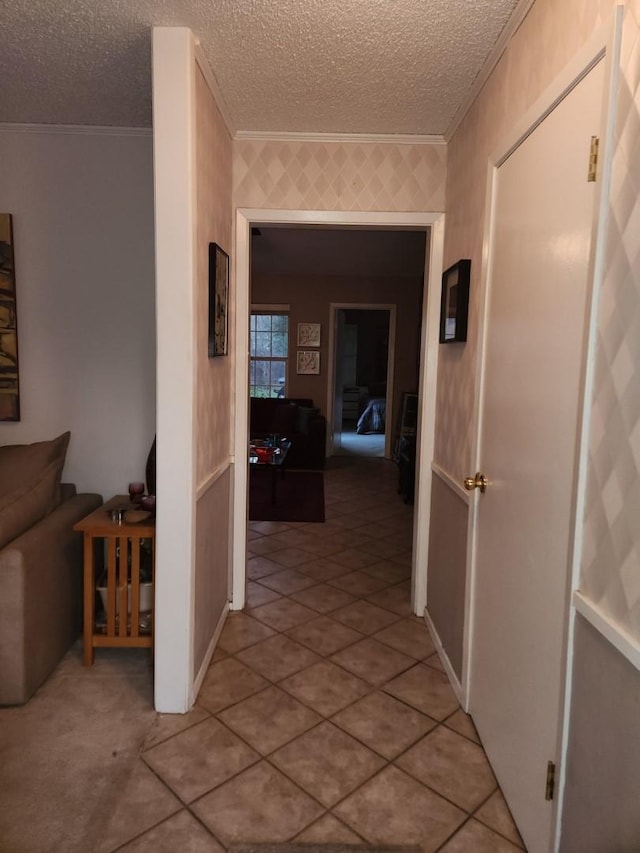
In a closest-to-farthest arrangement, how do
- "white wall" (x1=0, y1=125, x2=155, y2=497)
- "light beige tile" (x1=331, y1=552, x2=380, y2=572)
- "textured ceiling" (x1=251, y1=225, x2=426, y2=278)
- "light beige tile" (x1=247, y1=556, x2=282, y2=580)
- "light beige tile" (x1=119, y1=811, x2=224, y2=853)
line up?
"light beige tile" (x1=119, y1=811, x2=224, y2=853), "white wall" (x1=0, y1=125, x2=155, y2=497), "light beige tile" (x1=247, y1=556, x2=282, y2=580), "light beige tile" (x1=331, y1=552, x2=380, y2=572), "textured ceiling" (x1=251, y1=225, x2=426, y2=278)

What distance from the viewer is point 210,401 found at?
8.48ft

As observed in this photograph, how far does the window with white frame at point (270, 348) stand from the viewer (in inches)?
317

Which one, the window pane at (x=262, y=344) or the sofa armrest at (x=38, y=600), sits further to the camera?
the window pane at (x=262, y=344)

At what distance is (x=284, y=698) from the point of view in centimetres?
241

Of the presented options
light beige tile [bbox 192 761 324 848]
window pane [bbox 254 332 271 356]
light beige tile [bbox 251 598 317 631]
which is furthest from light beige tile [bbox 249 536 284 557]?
window pane [bbox 254 332 271 356]

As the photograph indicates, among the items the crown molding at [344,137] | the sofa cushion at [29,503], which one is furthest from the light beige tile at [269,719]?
the crown molding at [344,137]

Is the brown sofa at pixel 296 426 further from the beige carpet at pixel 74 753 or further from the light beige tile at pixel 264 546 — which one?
the beige carpet at pixel 74 753

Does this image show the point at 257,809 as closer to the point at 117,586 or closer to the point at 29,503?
the point at 117,586

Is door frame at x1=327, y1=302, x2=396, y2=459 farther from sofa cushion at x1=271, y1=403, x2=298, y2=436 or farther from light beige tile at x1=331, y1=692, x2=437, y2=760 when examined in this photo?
light beige tile at x1=331, y1=692, x2=437, y2=760

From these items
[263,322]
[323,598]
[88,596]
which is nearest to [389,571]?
[323,598]

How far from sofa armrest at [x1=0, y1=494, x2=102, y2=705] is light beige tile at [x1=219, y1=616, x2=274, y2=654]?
28.1 inches

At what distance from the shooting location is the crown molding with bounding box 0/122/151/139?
2889mm

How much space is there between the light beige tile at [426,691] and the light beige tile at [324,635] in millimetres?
379

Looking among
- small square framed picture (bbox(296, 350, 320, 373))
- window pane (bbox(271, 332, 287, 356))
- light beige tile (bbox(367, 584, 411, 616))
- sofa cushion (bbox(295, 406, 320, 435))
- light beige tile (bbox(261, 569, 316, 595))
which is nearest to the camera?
light beige tile (bbox(367, 584, 411, 616))
